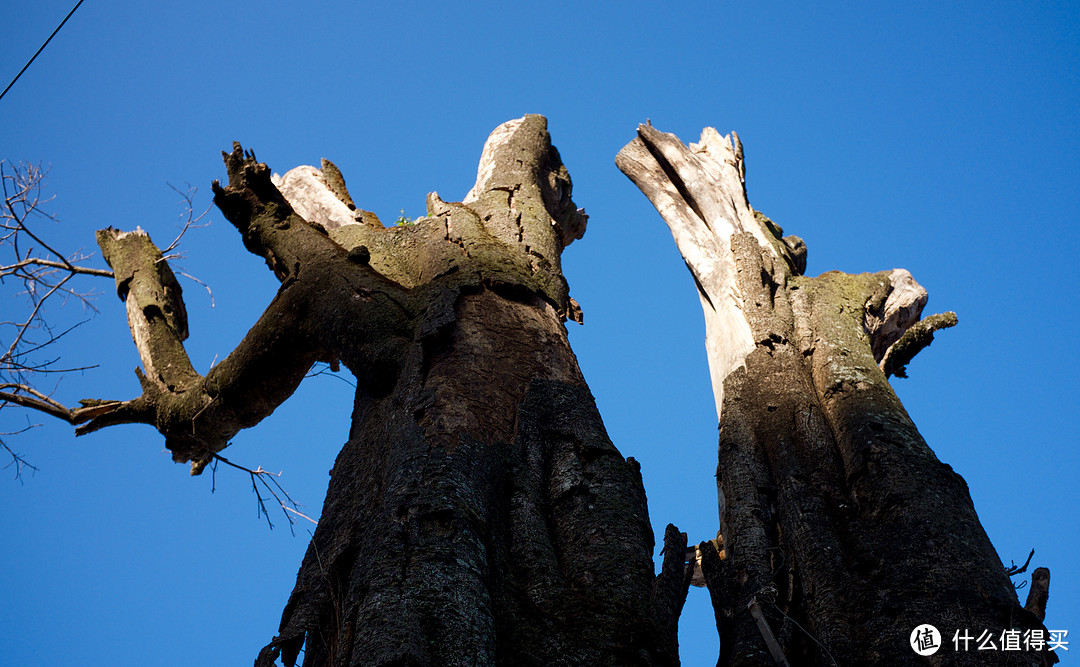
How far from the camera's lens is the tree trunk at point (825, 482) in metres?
3.04

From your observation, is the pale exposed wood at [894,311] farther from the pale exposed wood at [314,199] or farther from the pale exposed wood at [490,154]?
the pale exposed wood at [314,199]

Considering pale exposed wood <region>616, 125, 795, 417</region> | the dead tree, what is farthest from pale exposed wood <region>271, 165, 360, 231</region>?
pale exposed wood <region>616, 125, 795, 417</region>

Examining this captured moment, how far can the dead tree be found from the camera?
222 cm

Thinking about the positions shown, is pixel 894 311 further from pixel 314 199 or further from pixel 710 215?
pixel 314 199

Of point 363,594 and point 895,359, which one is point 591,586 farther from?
point 895,359

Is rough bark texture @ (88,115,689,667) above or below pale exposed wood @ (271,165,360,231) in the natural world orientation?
below

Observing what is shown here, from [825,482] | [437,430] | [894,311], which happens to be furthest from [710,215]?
[437,430]

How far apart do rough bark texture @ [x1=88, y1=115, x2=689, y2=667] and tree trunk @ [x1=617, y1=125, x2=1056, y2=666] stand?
1.58 ft

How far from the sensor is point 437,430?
2.70m

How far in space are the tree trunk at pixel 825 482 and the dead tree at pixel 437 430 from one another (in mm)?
572

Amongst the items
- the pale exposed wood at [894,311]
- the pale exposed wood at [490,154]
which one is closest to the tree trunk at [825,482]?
the pale exposed wood at [894,311]

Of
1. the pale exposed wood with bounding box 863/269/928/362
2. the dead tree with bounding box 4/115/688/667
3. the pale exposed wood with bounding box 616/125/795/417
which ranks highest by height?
the pale exposed wood with bounding box 616/125/795/417

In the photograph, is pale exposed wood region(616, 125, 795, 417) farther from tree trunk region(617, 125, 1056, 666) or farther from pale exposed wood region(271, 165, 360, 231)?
pale exposed wood region(271, 165, 360, 231)

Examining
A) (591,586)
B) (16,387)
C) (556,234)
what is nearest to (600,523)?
(591,586)
